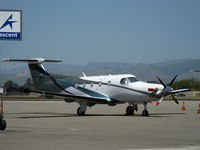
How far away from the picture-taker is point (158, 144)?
15406mm

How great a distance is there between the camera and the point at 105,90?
33.3m

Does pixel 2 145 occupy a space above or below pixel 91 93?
below

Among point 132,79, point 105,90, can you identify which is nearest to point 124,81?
point 132,79

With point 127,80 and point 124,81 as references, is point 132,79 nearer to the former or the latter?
point 127,80

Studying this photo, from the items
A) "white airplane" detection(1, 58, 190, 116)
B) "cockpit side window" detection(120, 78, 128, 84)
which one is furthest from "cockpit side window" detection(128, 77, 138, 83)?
"cockpit side window" detection(120, 78, 128, 84)

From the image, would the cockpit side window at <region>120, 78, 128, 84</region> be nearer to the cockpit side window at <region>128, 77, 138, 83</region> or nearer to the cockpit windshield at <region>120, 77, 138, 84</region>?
the cockpit windshield at <region>120, 77, 138, 84</region>

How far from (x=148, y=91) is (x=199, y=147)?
55.0ft

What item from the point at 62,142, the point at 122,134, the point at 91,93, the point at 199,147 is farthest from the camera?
the point at 91,93

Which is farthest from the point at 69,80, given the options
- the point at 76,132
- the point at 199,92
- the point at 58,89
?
the point at 199,92

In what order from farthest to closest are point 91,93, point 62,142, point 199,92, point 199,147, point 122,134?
1. point 199,92
2. point 91,93
3. point 122,134
4. point 62,142
5. point 199,147

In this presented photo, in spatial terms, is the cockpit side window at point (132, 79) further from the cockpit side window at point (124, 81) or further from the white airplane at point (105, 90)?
the cockpit side window at point (124, 81)

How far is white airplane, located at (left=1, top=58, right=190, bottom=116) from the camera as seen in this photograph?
3145cm

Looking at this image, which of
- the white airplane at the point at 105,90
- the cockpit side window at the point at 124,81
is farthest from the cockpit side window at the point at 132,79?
the cockpit side window at the point at 124,81

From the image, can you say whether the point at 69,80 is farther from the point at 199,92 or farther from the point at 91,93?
the point at 199,92
